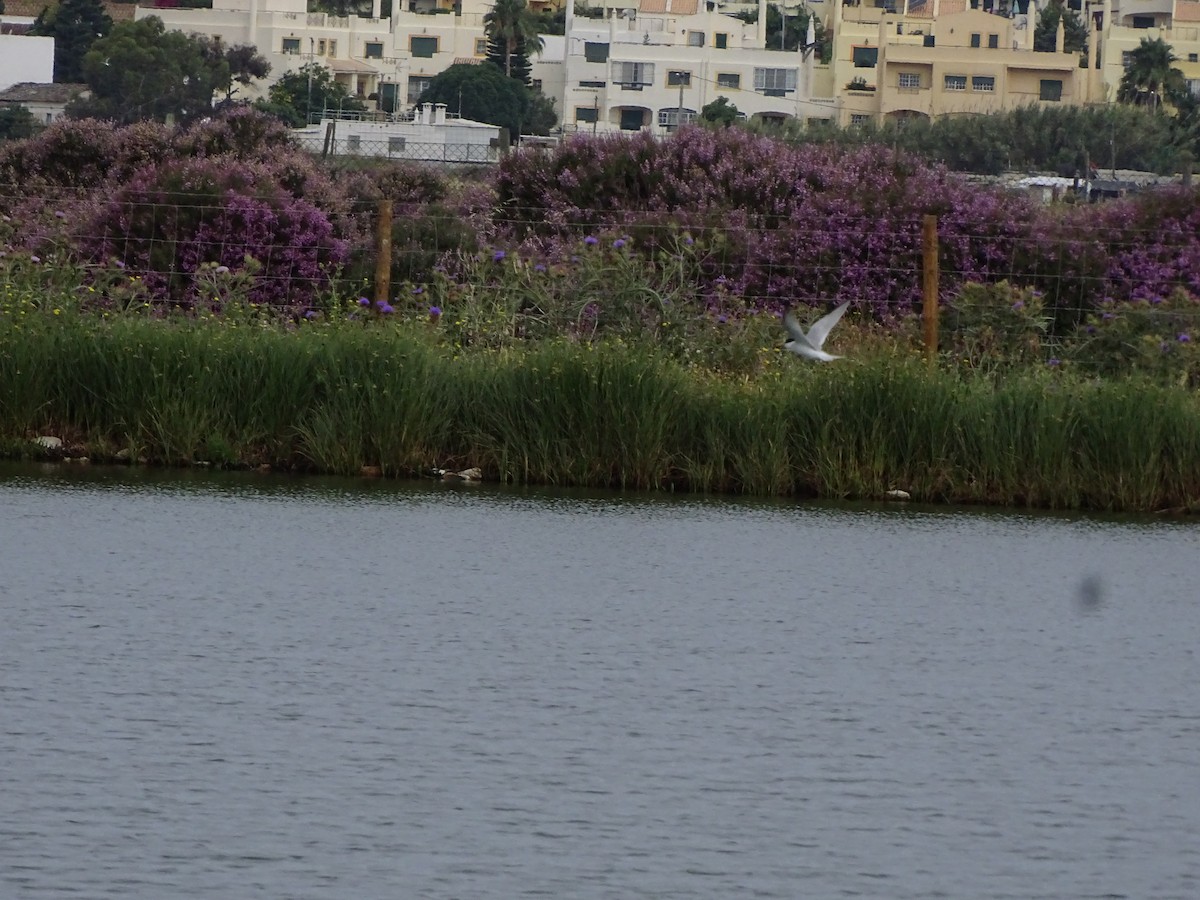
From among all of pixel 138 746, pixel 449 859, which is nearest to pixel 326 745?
pixel 138 746

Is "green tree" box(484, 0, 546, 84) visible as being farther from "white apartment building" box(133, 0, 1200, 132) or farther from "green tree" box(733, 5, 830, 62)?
"green tree" box(733, 5, 830, 62)

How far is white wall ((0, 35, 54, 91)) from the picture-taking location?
134 metres

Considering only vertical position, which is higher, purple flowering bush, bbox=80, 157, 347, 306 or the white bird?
purple flowering bush, bbox=80, 157, 347, 306

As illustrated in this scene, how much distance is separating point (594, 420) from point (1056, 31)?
468 ft

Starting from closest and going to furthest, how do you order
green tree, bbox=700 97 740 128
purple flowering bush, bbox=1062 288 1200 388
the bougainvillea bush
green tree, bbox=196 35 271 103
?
purple flowering bush, bbox=1062 288 1200 388
the bougainvillea bush
green tree, bbox=700 97 740 128
green tree, bbox=196 35 271 103

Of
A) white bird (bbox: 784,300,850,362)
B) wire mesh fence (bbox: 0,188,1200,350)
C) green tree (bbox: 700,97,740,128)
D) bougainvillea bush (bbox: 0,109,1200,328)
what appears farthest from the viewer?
green tree (bbox: 700,97,740,128)

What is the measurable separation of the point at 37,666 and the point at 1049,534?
271 inches

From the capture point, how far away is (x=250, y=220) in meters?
20.7

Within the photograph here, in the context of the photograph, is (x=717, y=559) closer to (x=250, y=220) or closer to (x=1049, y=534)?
(x=1049, y=534)

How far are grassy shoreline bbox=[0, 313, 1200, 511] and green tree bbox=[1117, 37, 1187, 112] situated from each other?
121 m

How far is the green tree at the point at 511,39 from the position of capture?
479 ft

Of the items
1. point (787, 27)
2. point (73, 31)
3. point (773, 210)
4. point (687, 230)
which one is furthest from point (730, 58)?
point (687, 230)

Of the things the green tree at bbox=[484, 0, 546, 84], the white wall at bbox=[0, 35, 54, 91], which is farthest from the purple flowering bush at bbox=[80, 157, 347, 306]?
the green tree at bbox=[484, 0, 546, 84]

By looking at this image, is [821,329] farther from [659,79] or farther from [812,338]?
[659,79]
